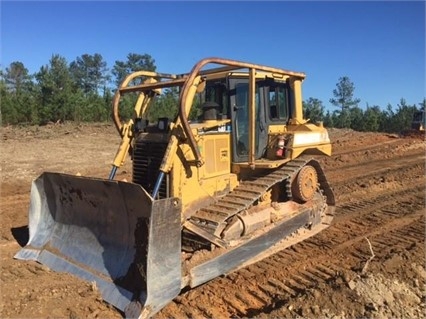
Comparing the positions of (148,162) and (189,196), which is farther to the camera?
(148,162)

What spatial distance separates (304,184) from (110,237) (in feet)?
10.9

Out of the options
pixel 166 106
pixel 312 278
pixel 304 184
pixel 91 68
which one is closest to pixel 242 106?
pixel 304 184

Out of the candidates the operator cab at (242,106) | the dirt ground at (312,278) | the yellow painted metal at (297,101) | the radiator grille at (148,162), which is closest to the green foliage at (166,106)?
the dirt ground at (312,278)

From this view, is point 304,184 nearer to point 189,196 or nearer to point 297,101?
point 297,101

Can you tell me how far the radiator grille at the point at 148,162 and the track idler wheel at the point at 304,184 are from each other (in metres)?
2.42

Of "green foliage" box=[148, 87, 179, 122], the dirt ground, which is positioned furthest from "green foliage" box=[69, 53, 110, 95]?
the dirt ground

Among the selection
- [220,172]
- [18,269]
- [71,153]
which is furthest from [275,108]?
[71,153]

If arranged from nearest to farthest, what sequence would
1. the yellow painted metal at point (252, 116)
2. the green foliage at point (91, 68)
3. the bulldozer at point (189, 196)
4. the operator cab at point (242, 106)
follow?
the bulldozer at point (189, 196)
the yellow painted metal at point (252, 116)
the operator cab at point (242, 106)
the green foliage at point (91, 68)

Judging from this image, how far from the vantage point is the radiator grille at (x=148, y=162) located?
5.52 m

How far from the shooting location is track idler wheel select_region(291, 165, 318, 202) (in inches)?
266

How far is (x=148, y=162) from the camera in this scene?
5660 mm

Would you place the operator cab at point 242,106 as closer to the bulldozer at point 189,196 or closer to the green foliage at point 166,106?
the bulldozer at point 189,196

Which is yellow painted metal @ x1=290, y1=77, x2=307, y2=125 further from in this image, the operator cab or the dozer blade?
the dozer blade

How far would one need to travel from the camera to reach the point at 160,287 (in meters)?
4.34
